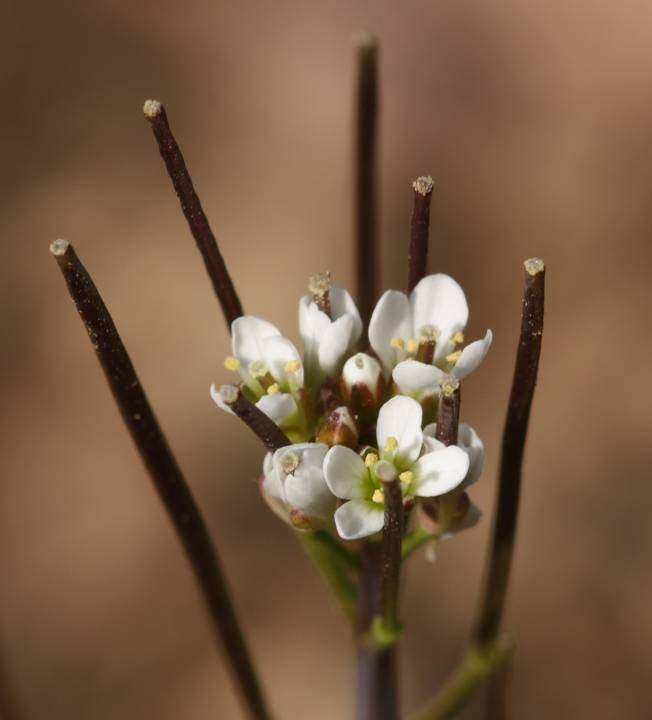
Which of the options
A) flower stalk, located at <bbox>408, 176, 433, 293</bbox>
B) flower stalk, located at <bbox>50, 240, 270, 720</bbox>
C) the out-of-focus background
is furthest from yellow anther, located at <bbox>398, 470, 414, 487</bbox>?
the out-of-focus background

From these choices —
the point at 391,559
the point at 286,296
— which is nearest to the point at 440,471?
the point at 391,559

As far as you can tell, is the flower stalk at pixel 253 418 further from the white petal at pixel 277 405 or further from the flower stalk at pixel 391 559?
the flower stalk at pixel 391 559

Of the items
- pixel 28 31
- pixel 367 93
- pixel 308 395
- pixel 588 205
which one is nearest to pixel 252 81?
pixel 28 31

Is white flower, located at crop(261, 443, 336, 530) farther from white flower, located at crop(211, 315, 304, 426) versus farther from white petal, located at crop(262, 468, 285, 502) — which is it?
white flower, located at crop(211, 315, 304, 426)

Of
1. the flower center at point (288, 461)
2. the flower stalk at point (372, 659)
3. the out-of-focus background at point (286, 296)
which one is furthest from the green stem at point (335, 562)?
the out-of-focus background at point (286, 296)

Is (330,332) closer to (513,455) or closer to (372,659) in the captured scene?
(513,455)
